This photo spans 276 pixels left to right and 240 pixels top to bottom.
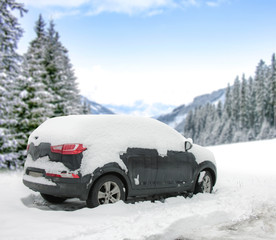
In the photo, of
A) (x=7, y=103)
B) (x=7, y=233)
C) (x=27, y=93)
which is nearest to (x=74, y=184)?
(x=7, y=233)

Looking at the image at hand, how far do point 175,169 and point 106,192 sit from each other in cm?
198

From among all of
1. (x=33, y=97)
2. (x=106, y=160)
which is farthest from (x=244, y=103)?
Result: (x=106, y=160)

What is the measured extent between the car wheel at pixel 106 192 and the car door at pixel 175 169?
1112mm

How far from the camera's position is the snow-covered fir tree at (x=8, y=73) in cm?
1585

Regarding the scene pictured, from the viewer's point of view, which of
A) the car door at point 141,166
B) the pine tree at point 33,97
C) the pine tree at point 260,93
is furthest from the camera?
the pine tree at point 260,93

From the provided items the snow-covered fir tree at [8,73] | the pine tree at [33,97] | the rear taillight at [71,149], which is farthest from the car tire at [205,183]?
the pine tree at [33,97]

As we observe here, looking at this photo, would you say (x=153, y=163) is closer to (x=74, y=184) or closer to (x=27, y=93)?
(x=74, y=184)

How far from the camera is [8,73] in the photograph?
16.9 m

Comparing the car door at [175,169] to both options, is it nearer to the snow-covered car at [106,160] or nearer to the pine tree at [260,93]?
the snow-covered car at [106,160]

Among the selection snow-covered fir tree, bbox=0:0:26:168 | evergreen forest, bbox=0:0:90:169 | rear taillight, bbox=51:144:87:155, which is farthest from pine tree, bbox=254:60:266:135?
rear taillight, bbox=51:144:87:155

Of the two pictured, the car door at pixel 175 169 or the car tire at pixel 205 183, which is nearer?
the car door at pixel 175 169

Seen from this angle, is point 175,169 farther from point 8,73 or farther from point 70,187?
point 8,73

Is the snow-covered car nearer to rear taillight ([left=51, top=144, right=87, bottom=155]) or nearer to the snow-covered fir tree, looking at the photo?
rear taillight ([left=51, top=144, right=87, bottom=155])

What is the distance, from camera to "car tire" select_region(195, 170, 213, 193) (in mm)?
7803
